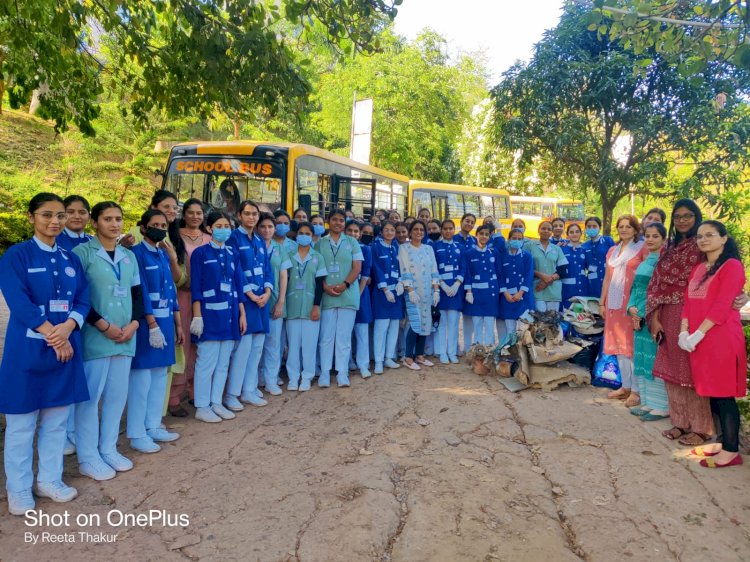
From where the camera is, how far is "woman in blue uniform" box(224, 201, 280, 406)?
465cm

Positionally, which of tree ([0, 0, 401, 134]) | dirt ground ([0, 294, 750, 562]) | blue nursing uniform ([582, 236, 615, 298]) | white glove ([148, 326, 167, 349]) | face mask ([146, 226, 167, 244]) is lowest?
dirt ground ([0, 294, 750, 562])

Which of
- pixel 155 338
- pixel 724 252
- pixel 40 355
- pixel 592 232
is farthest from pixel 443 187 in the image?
pixel 40 355

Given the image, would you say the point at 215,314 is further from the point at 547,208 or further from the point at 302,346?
the point at 547,208

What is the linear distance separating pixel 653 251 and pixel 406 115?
16230mm

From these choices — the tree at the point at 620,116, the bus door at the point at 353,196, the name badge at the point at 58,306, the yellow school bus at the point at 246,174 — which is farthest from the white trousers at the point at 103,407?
the tree at the point at 620,116

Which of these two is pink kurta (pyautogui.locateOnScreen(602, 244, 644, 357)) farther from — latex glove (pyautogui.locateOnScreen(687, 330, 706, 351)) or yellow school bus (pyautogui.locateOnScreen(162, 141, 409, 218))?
yellow school bus (pyautogui.locateOnScreen(162, 141, 409, 218))

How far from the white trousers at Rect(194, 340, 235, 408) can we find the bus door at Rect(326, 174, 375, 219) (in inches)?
234

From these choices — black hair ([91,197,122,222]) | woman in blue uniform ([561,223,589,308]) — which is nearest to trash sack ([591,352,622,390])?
woman in blue uniform ([561,223,589,308])

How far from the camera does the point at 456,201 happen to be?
18.8m

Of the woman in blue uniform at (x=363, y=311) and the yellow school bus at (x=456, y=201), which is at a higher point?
the yellow school bus at (x=456, y=201)

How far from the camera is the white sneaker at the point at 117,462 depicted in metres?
3.47

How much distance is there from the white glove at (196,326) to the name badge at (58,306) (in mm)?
1196

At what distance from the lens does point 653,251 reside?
487cm

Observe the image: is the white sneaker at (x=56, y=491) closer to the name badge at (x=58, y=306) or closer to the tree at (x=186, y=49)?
the name badge at (x=58, y=306)
